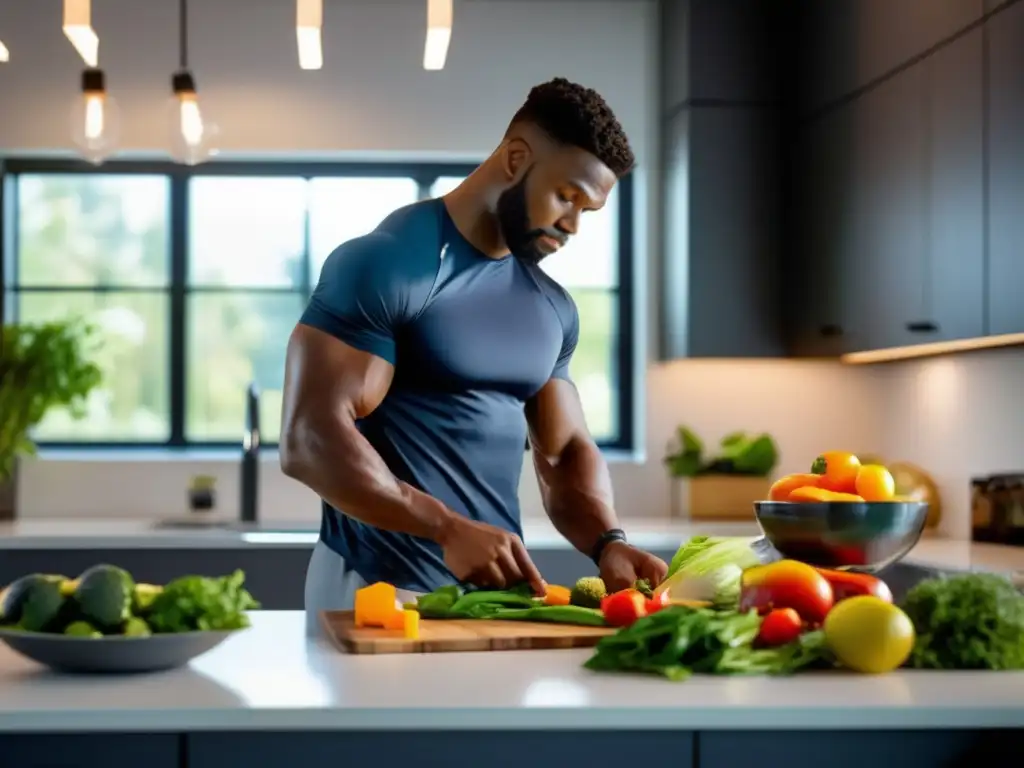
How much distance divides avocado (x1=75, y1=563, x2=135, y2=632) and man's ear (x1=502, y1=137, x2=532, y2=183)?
106cm

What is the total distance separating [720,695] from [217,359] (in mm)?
3548

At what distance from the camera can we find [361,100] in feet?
15.8

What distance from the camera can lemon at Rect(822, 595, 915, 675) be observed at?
1.74 metres

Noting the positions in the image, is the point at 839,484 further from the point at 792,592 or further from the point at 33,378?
the point at 33,378

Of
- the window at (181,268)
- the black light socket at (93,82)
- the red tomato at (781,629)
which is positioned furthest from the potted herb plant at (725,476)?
the red tomato at (781,629)

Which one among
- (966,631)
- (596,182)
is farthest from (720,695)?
(596,182)

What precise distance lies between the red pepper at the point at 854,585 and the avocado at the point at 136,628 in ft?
2.89

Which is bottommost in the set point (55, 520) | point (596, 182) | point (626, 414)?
point (55, 520)

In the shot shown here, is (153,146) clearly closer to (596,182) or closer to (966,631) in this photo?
(596,182)

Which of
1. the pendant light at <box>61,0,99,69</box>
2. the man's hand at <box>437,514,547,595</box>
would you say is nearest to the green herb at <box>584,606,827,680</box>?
the man's hand at <box>437,514,547,595</box>

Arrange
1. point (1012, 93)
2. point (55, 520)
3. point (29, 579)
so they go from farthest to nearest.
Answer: point (55, 520), point (1012, 93), point (29, 579)

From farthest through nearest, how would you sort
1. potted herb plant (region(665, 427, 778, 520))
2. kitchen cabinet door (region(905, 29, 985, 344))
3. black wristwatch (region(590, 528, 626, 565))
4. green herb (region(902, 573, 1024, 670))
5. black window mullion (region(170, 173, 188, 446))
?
black window mullion (region(170, 173, 188, 446))
potted herb plant (region(665, 427, 778, 520))
kitchen cabinet door (region(905, 29, 985, 344))
black wristwatch (region(590, 528, 626, 565))
green herb (region(902, 573, 1024, 670))

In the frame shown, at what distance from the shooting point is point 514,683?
5.45 feet

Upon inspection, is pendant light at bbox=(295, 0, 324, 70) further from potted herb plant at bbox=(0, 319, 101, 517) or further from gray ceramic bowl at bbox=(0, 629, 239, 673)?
potted herb plant at bbox=(0, 319, 101, 517)
